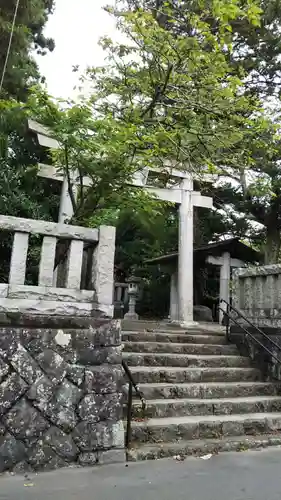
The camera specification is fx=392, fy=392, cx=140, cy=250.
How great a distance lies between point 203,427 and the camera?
14.9 ft

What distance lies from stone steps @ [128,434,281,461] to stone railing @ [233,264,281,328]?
6.76 ft

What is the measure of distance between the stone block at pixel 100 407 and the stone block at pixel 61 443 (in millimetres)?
233

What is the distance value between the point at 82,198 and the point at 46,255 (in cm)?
131

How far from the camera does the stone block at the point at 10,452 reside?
3390 mm

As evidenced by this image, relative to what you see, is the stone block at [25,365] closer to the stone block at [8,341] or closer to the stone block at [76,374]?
the stone block at [8,341]

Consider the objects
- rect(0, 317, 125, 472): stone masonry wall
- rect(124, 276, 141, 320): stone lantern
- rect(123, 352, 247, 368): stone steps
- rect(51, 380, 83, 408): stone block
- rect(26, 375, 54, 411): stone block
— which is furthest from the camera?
rect(124, 276, 141, 320): stone lantern

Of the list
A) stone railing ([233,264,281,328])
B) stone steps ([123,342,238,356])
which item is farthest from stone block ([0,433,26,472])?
stone railing ([233,264,281,328])

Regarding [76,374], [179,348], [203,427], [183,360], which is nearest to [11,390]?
[76,374]

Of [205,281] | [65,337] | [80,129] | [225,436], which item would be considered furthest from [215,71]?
[205,281]

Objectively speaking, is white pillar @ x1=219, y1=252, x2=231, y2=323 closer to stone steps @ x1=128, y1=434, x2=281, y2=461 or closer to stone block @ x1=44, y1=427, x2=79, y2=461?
stone steps @ x1=128, y1=434, x2=281, y2=461

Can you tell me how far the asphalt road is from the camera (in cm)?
307

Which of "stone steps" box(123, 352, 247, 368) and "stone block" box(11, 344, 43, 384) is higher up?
"stone block" box(11, 344, 43, 384)

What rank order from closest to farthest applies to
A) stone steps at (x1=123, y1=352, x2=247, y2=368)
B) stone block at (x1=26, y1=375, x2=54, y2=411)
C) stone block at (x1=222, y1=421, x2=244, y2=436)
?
stone block at (x1=26, y1=375, x2=54, y2=411) → stone block at (x1=222, y1=421, x2=244, y2=436) → stone steps at (x1=123, y1=352, x2=247, y2=368)

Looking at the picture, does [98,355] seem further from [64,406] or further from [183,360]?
[183,360]
